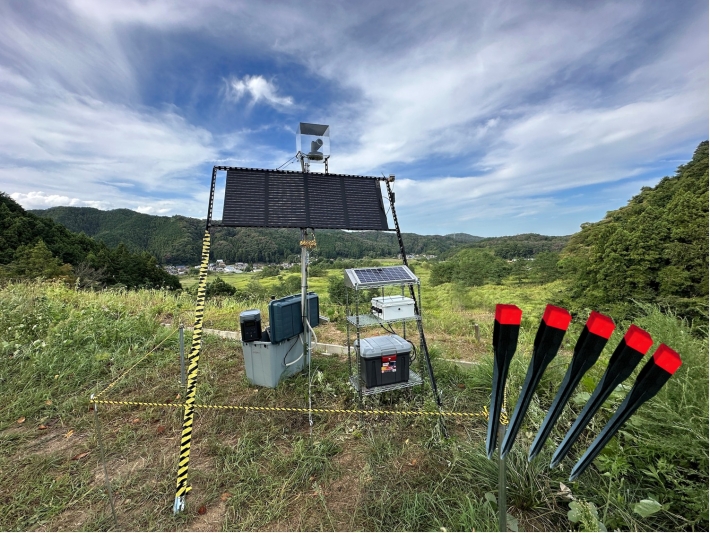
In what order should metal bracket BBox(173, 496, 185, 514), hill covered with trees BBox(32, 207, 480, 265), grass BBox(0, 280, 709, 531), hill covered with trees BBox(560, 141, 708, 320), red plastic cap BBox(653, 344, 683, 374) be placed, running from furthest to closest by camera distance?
hill covered with trees BBox(32, 207, 480, 265) < hill covered with trees BBox(560, 141, 708, 320) < metal bracket BBox(173, 496, 185, 514) < grass BBox(0, 280, 709, 531) < red plastic cap BBox(653, 344, 683, 374)

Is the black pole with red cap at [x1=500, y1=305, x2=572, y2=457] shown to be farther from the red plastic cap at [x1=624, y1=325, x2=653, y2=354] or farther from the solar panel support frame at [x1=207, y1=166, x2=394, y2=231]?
the solar panel support frame at [x1=207, y1=166, x2=394, y2=231]

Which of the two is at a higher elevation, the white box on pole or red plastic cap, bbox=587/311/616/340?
red plastic cap, bbox=587/311/616/340

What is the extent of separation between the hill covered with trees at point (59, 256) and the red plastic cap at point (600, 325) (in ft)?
65.9

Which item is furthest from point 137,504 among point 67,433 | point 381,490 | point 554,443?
point 554,443

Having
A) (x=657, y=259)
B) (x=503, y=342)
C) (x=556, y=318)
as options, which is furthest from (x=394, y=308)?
(x=657, y=259)

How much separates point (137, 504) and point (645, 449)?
12.6 ft

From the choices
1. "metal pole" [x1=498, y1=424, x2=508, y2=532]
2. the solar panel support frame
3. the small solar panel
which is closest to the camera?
"metal pole" [x1=498, y1=424, x2=508, y2=532]

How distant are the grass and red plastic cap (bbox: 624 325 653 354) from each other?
1234 millimetres

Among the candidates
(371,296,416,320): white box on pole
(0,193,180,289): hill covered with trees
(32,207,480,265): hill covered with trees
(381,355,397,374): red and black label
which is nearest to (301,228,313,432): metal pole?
(381,355,397,374): red and black label

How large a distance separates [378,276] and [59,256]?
102 feet

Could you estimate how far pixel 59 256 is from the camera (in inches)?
925

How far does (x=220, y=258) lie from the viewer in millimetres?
20688

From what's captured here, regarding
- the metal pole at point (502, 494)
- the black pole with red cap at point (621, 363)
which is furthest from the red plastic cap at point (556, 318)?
the metal pole at point (502, 494)

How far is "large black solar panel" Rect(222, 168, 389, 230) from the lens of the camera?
10.7 ft
